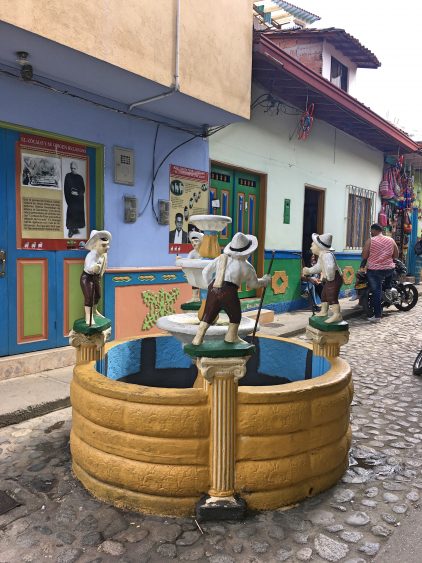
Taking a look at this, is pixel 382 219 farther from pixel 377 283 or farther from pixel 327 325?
pixel 327 325

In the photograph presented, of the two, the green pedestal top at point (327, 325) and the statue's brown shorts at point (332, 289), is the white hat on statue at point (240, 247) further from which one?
the green pedestal top at point (327, 325)

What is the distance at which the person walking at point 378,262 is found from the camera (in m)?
9.79

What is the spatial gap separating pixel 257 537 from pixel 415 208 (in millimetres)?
17401

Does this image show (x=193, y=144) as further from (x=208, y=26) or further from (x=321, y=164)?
(x=321, y=164)

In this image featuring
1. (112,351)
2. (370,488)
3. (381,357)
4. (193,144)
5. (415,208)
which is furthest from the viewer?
(415,208)

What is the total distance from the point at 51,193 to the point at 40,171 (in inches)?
11.0

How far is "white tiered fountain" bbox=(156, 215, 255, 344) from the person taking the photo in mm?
3236

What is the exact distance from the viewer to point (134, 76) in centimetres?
524

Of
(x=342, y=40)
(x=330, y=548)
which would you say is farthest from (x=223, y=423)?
(x=342, y=40)

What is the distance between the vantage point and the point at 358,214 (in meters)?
13.4

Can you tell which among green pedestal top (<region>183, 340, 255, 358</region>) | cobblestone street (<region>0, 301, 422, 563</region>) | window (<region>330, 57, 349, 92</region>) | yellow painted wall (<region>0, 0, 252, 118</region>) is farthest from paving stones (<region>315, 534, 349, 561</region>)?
window (<region>330, 57, 349, 92</region>)

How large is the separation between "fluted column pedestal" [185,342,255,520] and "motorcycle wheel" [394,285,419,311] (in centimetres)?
957

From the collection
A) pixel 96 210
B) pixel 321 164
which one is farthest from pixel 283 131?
pixel 96 210

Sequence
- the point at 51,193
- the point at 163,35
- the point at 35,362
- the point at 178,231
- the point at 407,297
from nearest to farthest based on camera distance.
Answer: the point at 35,362 < the point at 163,35 < the point at 51,193 < the point at 178,231 < the point at 407,297
